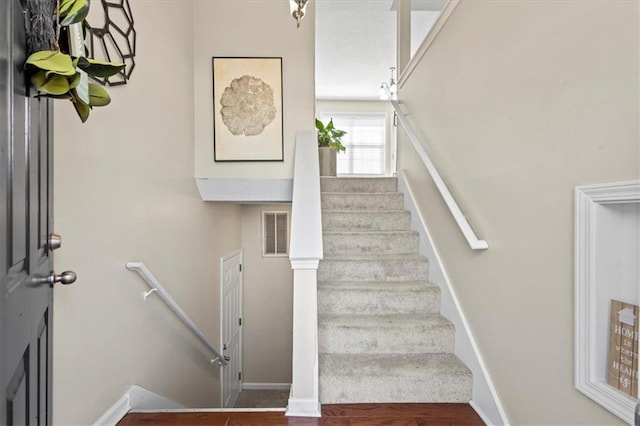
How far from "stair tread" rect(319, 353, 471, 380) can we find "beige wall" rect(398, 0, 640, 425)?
0.26 m

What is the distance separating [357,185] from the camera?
11.7ft

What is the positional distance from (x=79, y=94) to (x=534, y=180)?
1533 mm

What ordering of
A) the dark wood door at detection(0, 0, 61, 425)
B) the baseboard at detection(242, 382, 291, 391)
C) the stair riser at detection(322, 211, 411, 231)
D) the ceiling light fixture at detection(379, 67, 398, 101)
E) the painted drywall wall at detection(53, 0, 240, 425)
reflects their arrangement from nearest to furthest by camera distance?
the dark wood door at detection(0, 0, 61, 425) → the painted drywall wall at detection(53, 0, 240, 425) → the stair riser at detection(322, 211, 411, 231) → the baseboard at detection(242, 382, 291, 391) → the ceiling light fixture at detection(379, 67, 398, 101)

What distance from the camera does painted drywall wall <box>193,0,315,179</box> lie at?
10.5 ft

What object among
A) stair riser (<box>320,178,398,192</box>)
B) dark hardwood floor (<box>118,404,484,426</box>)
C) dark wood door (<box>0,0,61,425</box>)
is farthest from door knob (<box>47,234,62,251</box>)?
stair riser (<box>320,178,398,192</box>)

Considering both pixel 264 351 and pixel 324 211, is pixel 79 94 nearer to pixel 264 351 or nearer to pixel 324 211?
pixel 324 211

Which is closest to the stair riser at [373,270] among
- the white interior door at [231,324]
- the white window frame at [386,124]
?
the white interior door at [231,324]

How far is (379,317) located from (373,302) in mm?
105

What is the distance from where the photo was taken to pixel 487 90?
1.72 m

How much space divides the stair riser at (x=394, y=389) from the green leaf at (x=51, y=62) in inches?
66.8

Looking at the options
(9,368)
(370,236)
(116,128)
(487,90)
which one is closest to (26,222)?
(9,368)

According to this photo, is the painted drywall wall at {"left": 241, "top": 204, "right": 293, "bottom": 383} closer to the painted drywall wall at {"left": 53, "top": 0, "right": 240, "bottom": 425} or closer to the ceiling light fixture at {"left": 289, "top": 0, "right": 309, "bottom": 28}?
the painted drywall wall at {"left": 53, "top": 0, "right": 240, "bottom": 425}

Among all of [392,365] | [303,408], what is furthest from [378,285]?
[303,408]

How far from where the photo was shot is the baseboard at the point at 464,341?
5.32ft
